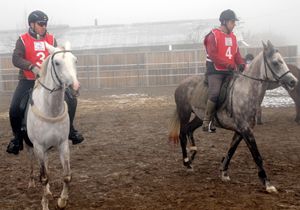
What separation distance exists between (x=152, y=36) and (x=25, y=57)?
31.5m

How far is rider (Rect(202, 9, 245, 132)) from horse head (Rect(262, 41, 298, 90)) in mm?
579

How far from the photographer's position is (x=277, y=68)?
19.6 feet

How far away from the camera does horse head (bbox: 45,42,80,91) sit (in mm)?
4536

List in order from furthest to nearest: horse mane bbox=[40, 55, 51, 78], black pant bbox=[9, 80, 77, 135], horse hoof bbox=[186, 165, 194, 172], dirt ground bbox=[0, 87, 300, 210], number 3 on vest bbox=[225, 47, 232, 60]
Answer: horse hoof bbox=[186, 165, 194, 172] → number 3 on vest bbox=[225, 47, 232, 60] → black pant bbox=[9, 80, 77, 135] → dirt ground bbox=[0, 87, 300, 210] → horse mane bbox=[40, 55, 51, 78]

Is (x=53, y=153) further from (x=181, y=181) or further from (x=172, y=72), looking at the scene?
(x=172, y=72)

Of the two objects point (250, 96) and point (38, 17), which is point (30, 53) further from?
point (250, 96)

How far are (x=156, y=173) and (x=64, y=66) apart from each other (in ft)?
10.4

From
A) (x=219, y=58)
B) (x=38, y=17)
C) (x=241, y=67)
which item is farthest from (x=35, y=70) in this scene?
(x=241, y=67)

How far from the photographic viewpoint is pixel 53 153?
873 centimetres

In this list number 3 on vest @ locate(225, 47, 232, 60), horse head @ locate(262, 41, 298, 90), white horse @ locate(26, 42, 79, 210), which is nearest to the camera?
white horse @ locate(26, 42, 79, 210)

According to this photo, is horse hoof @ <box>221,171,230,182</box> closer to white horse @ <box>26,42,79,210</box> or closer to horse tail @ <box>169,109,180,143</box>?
horse tail @ <box>169,109,180,143</box>

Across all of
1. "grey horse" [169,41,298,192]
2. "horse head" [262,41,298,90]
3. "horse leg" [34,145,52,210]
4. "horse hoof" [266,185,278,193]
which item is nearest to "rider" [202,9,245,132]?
"grey horse" [169,41,298,192]

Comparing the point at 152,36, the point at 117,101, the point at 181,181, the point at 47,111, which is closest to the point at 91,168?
the point at 181,181

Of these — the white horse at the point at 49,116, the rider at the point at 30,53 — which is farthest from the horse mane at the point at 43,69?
the rider at the point at 30,53
